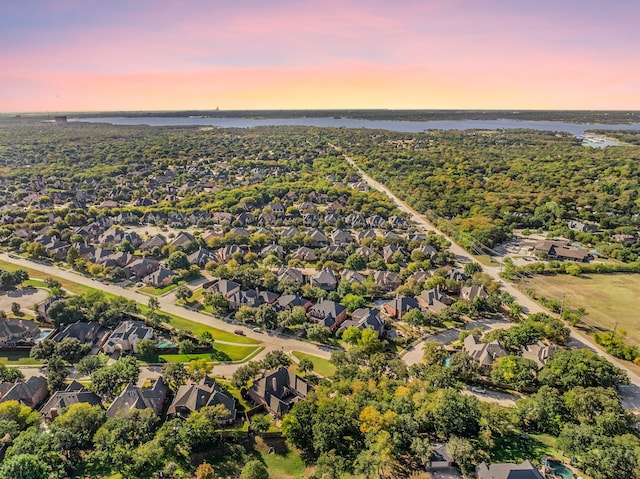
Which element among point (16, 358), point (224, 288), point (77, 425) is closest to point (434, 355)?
point (224, 288)

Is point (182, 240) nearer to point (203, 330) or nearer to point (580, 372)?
point (203, 330)

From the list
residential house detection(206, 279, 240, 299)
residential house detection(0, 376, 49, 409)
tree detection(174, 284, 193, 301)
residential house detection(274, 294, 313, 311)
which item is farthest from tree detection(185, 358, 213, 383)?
tree detection(174, 284, 193, 301)

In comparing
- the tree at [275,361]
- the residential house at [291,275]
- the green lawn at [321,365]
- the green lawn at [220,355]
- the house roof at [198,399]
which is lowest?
the green lawn at [321,365]

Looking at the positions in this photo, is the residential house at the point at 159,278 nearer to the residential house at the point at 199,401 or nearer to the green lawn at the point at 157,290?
the green lawn at the point at 157,290

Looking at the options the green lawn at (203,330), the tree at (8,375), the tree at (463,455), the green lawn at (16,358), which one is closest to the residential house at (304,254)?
the green lawn at (203,330)

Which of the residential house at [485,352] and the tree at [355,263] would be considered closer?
the residential house at [485,352]

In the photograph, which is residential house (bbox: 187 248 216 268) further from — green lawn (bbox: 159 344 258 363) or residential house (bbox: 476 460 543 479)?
residential house (bbox: 476 460 543 479)

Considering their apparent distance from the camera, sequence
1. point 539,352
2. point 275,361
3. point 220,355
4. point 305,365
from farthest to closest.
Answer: point 220,355
point 539,352
point 305,365
point 275,361
